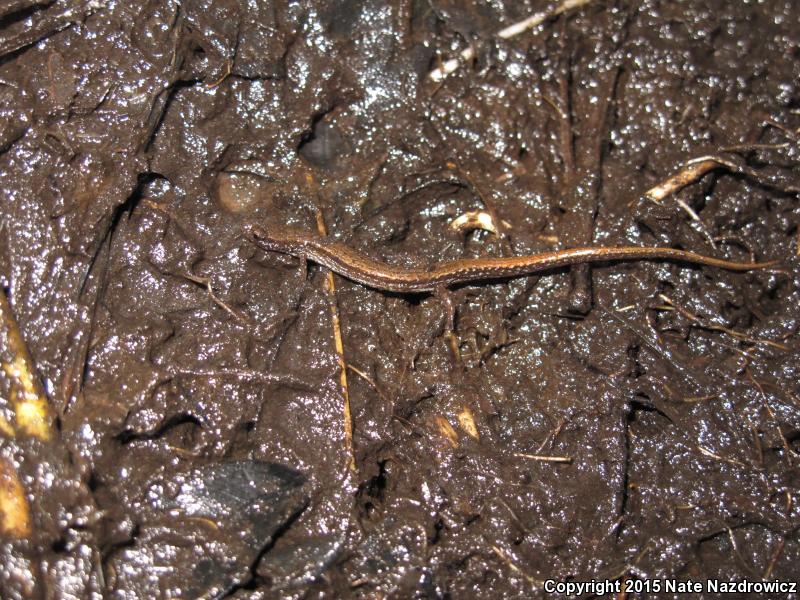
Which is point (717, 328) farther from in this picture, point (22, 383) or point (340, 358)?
point (22, 383)

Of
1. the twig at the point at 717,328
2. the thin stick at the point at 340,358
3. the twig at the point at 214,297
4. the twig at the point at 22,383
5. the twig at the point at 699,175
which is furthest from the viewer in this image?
the twig at the point at 699,175

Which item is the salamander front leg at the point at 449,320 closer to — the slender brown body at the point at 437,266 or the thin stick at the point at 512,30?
the slender brown body at the point at 437,266

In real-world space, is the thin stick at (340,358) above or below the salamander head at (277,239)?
below

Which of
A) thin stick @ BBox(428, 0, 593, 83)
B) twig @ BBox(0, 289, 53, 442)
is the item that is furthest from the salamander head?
thin stick @ BBox(428, 0, 593, 83)

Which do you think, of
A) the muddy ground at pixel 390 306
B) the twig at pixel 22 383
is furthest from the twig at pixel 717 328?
the twig at pixel 22 383

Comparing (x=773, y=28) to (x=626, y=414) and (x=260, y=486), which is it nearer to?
(x=626, y=414)

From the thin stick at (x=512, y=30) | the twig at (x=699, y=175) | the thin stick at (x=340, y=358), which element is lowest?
the thin stick at (x=340, y=358)
